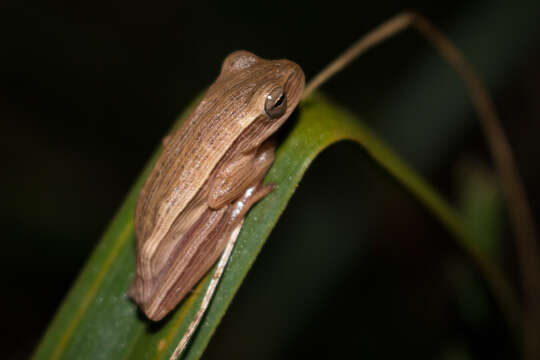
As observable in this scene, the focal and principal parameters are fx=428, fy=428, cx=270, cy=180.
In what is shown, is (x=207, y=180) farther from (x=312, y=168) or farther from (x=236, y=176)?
(x=312, y=168)

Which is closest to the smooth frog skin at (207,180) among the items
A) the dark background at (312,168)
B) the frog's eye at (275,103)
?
the frog's eye at (275,103)

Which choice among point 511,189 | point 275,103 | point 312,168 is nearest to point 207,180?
point 275,103

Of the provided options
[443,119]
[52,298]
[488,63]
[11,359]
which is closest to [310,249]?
[443,119]

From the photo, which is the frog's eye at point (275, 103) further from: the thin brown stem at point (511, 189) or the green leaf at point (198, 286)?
the thin brown stem at point (511, 189)

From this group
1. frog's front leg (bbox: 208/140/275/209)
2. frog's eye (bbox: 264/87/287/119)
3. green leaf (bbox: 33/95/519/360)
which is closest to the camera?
green leaf (bbox: 33/95/519/360)

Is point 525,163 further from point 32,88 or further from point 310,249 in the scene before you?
point 32,88

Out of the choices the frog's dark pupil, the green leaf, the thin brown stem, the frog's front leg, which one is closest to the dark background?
the thin brown stem

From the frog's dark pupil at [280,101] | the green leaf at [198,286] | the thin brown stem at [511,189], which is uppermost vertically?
the thin brown stem at [511,189]

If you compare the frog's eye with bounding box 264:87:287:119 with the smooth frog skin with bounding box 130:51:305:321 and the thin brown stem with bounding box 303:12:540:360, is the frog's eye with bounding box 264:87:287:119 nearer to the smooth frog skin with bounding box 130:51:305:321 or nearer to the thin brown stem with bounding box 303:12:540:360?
the smooth frog skin with bounding box 130:51:305:321
